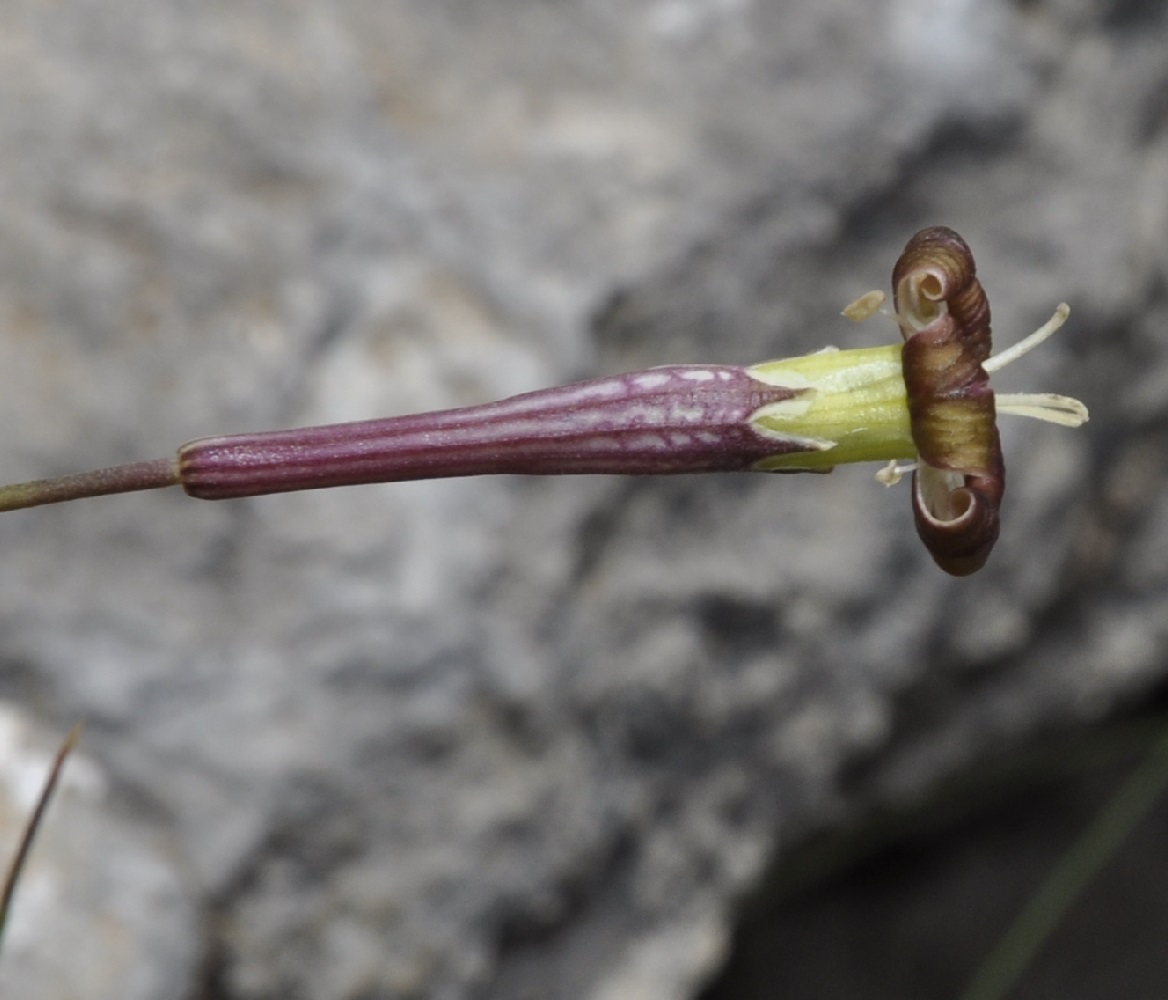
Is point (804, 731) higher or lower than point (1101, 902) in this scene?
higher

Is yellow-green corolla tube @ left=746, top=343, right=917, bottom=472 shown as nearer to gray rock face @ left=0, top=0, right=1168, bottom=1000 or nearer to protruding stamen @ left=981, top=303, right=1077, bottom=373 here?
protruding stamen @ left=981, top=303, right=1077, bottom=373

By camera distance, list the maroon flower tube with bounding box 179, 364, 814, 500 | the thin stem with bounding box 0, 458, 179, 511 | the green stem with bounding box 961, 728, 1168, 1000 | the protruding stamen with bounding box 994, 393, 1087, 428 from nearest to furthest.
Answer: the thin stem with bounding box 0, 458, 179, 511 → the maroon flower tube with bounding box 179, 364, 814, 500 → the protruding stamen with bounding box 994, 393, 1087, 428 → the green stem with bounding box 961, 728, 1168, 1000

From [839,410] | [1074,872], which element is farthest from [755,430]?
[1074,872]

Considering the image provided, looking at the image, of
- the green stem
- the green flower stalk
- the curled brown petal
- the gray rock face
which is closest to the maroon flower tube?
the green flower stalk

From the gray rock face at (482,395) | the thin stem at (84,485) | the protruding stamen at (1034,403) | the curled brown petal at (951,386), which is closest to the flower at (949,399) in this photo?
the curled brown petal at (951,386)

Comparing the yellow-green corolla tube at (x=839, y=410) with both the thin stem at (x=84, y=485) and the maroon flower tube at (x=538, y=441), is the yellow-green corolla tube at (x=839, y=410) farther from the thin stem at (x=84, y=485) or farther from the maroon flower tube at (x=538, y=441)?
the thin stem at (x=84, y=485)

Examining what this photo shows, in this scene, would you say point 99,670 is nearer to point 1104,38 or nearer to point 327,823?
point 327,823

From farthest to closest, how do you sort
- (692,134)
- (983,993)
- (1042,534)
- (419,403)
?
(983,993), (1042,534), (692,134), (419,403)

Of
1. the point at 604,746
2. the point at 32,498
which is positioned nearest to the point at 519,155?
the point at 604,746
